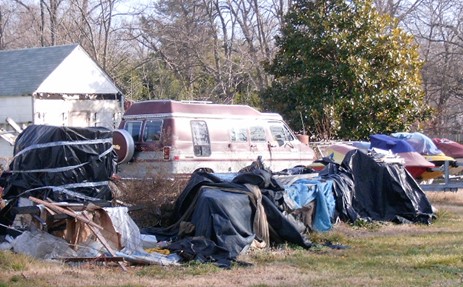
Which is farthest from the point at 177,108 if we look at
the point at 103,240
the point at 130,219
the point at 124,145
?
the point at 103,240

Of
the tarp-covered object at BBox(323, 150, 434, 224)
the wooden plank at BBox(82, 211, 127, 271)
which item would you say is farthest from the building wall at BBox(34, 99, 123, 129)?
the wooden plank at BBox(82, 211, 127, 271)

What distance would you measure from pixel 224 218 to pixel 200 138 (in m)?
6.93

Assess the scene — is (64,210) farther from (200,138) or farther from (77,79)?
(77,79)

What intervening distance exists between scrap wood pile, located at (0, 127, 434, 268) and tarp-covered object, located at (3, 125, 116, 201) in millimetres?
16

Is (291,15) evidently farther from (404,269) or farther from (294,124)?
(404,269)

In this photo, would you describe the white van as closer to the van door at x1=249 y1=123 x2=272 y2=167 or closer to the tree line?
the van door at x1=249 y1=123 x2=272 y2=167

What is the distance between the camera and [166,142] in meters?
17.1

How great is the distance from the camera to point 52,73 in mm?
27484

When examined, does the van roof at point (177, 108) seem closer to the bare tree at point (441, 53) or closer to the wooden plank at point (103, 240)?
the wooden plank at point (103, 240)

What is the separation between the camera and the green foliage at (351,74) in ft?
83.1

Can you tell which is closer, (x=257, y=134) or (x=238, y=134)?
(x=238, y=134)

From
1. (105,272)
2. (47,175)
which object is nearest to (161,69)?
(47,175)

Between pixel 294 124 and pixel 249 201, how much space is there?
14.5 metres

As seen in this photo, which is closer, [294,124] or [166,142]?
[166,142]
